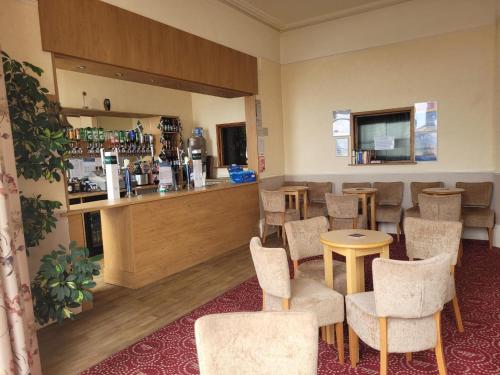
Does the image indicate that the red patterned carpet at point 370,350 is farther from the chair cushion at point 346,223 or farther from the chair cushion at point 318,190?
the chair cushion at point 318,190

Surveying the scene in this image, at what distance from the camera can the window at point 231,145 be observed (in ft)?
25.8

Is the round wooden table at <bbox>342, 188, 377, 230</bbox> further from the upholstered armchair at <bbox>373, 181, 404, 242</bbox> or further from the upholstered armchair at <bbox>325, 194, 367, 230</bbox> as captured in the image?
the upholstered armchair at <bbox>325, 194, 367, 230</bbox>

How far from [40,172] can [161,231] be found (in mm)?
1751

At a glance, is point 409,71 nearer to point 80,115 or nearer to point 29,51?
point 29,51

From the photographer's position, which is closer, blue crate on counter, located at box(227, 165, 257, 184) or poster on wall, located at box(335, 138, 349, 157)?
blue crate on counter, located at box(227, 165, 257, 184)

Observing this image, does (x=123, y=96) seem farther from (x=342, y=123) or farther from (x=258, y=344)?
(x=258, y=344)

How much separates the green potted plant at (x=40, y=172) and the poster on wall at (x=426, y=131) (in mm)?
4970

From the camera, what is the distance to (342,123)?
648cm

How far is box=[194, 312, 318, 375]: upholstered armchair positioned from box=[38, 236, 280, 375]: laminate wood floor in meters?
1.73

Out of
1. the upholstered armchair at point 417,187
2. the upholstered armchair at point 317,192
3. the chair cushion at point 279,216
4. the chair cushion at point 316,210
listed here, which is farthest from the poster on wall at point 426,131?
the chair cushion at point 279,216

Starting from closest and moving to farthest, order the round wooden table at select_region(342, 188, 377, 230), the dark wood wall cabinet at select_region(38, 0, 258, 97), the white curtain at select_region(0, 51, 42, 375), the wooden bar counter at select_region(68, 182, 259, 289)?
the white curtain at select_region(0, 51, 42, 375) < the dark wood wall cabinet at select_region(38, 0, 258, 97) < the wooden bar counter at select_region(68, 182, 259, 289) < the round wooden table at select_region(342, 188, 377, 230)

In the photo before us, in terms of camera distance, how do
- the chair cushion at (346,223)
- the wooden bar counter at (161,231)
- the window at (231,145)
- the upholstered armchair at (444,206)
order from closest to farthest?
the wooden bar counter at (161,231), the upholstered armchair at (444,206), the chair cushion at (346,223), the window at (231,145)

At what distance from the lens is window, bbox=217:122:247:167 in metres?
7.88

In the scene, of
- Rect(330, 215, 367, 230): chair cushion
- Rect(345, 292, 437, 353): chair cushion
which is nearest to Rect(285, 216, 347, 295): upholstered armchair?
Rect(345, 292, 437, 353): chair cushion
